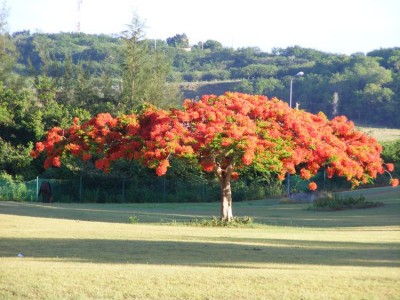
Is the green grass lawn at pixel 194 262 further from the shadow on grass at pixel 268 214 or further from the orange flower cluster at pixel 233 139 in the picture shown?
the shadow on grass at pixel 268 214

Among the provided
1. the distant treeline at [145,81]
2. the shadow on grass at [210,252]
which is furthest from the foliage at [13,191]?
the shadow on grass at [210,252]

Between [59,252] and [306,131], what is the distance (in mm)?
11633

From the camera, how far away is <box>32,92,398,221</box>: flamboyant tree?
26.2m

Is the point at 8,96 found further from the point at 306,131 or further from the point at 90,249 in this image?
the point at 90,249

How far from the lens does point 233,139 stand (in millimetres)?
25734

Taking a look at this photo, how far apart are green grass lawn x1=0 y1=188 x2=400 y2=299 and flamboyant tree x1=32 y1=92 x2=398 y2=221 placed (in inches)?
96.1

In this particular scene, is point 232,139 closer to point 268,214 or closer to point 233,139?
point 233,139

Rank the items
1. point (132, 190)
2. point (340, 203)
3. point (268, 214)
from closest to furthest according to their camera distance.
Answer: point (268, 214), point (340, 203), point (132, 190)

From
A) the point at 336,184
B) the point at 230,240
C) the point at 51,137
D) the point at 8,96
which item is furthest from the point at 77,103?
the point at 230,240

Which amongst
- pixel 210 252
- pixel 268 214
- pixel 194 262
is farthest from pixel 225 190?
pixel 194 262

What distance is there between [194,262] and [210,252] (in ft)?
6.68

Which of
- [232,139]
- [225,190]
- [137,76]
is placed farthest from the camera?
[137,76]

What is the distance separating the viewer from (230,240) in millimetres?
21828

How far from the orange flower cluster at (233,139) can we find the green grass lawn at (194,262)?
96.9 inches
